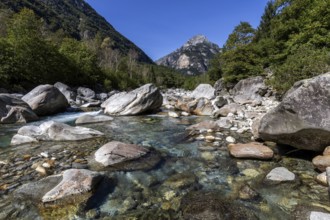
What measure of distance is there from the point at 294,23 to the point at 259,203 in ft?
77.3

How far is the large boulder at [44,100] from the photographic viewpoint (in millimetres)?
13633

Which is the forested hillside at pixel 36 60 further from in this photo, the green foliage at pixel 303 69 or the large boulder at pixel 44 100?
the green foliage at pixel 303 69

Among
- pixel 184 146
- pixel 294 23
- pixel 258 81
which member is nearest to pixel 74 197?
pixel 184 146

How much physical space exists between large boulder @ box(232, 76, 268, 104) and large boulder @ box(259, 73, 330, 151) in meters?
13.0

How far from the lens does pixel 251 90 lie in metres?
20.9

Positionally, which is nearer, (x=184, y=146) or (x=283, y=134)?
(x=283, y=134)

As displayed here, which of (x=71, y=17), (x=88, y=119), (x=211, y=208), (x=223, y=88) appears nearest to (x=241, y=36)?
(x=223, y=88)

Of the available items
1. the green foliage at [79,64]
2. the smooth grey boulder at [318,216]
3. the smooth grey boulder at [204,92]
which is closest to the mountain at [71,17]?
the green foliage at [79,64]

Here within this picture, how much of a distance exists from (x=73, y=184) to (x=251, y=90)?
20.1m

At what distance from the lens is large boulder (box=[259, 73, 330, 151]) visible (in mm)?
5207

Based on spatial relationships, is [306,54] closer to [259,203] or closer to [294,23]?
[294,23]

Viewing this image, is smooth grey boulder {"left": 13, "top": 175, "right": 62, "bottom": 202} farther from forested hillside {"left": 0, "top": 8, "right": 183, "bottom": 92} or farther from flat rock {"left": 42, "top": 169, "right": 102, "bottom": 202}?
forested hillside {"left": 0, "top": 8, "right": 183, "bottom": 92}

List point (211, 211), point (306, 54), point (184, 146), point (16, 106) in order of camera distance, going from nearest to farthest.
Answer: point (211, 211), point (184, 146), point (16, 106), point (306, 54)

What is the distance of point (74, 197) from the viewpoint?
3.97m
